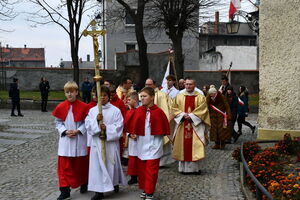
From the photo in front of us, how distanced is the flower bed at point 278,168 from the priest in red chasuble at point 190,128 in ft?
3.16

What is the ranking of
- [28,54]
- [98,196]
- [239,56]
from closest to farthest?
[98,196] < [239,56] < [28,54]

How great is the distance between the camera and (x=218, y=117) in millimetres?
11461

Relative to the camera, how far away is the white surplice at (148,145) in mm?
6449

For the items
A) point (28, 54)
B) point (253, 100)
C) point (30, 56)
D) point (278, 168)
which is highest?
point (28, 54)

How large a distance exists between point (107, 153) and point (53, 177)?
223 cm

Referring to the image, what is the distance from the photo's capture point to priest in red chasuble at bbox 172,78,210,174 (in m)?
8.42

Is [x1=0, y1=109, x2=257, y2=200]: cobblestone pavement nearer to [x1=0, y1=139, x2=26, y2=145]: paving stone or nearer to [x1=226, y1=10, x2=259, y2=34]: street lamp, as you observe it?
[x1=0, y1=139, x2=26, y2=145]: paving stone

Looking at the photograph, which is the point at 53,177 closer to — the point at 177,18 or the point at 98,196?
the point at 98,196

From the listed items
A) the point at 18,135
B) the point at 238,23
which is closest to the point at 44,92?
the point at 18,135

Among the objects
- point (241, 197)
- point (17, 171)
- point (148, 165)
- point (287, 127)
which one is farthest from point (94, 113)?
point (287, 127)

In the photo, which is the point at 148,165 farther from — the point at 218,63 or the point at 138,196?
the point at 218,63

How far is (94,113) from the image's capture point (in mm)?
6508

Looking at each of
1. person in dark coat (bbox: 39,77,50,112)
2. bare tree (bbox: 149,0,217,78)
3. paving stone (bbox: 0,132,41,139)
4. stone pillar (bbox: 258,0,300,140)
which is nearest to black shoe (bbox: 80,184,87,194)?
stone pillar (bbox: 258,0,300,140)

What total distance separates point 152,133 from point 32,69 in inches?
1102
